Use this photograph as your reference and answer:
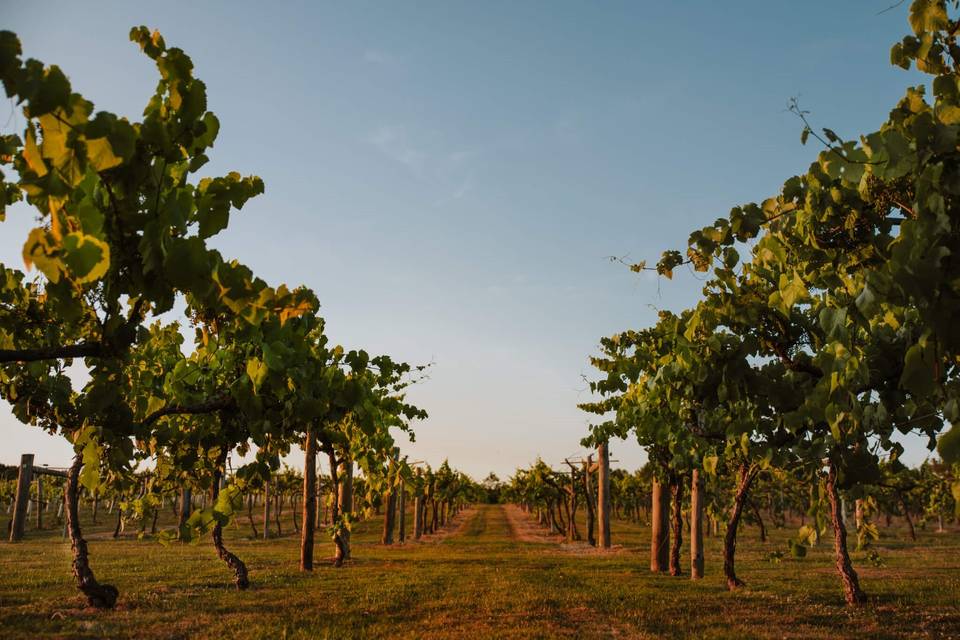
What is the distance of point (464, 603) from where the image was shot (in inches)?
381

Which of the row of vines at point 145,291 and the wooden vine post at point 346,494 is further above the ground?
the row of vines at point 145,291

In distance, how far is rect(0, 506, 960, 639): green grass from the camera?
7.56 metres

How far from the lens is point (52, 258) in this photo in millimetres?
2330

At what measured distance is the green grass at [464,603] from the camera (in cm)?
756

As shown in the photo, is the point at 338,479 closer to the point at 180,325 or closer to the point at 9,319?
the point at 180,325

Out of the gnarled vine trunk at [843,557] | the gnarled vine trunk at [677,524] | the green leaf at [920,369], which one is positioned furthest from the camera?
the gnarled vine trunk at [677,524]

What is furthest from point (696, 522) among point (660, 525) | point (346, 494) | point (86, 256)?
point (86, 256)

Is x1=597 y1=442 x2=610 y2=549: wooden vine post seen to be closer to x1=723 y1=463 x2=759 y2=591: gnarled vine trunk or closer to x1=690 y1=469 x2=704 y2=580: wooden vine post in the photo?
x1=690 y1=469 x2=704 y2=580: wooden vine post

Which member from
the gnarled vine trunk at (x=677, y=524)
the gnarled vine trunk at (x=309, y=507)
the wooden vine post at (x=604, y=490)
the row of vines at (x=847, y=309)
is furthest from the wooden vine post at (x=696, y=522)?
the wooden vine post at (x=604, y=490)

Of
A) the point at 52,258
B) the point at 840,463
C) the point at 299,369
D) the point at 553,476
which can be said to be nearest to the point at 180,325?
the point at 299,369

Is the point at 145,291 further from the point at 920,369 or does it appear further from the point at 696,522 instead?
the point at 696,522

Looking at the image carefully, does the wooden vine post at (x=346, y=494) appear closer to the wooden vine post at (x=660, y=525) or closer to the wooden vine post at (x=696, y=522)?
the wooden vine post at (x=660, y=525)

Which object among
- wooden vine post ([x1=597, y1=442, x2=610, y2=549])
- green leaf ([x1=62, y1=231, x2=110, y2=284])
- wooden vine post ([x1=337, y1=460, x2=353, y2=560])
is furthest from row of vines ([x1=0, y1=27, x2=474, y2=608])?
wooden vine post ([x1=597, y1=442, x2=610, y2=549])

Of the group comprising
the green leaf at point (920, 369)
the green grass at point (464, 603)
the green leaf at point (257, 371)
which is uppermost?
the green leaf at point (257, 371)
